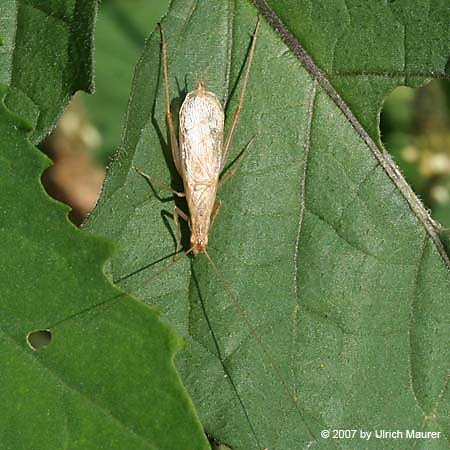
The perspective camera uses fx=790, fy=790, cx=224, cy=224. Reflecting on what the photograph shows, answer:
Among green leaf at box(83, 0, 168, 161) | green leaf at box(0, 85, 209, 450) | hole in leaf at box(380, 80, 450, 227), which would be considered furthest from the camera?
green leaf at box(83, 0, 168, 161)

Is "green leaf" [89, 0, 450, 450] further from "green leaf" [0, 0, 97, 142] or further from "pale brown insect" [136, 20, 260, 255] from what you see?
"green leaf" [0, 0, 97, 142]

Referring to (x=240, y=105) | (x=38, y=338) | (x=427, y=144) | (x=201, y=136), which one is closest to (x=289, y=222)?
A: (x=240, y=105)

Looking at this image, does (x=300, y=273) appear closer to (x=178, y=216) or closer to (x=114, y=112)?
(x=178, y=216)

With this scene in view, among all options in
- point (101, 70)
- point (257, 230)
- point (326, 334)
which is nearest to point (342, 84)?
point (257, 230)

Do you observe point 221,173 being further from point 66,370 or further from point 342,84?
point 66,370

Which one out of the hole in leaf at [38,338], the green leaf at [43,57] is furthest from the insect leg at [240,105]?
the hole in leaf at [38,338]

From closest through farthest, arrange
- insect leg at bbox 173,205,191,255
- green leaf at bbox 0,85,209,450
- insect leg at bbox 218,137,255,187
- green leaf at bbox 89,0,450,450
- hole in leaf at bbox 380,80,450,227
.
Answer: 1. green leaf at bbox 0,85,209,450
2. green leaf at bbox 89,0,450,450
3. insect leg at bbox 218,137,255,187
4. insect leg at bbox 173,205,191,255
5. hole in leaf at bbox 380,80,450,227

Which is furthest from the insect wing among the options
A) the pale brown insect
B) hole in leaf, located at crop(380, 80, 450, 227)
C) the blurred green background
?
the blurred green background
